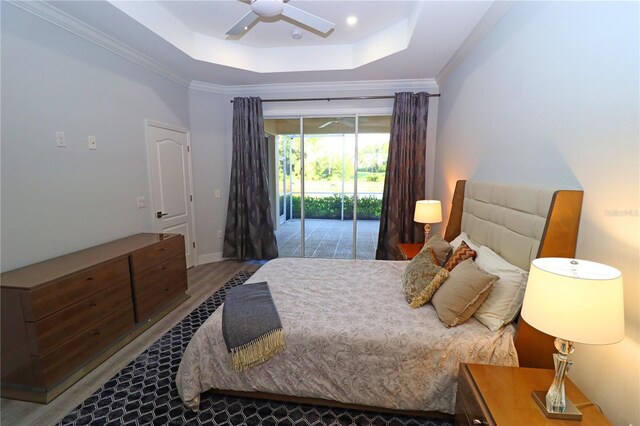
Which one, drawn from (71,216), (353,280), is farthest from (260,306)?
(71,216)

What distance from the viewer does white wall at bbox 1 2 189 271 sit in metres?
2.15

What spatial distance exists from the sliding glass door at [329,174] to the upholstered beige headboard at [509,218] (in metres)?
2.15

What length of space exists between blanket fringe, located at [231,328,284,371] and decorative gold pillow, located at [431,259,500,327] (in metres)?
1.01

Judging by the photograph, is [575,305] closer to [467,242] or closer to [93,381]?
[467,242]

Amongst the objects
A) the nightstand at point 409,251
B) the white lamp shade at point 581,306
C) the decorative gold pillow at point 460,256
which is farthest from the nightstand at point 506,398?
the nightstand at point 409,251

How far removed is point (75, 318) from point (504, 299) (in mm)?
2872

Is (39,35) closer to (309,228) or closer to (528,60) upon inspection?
(528,60)

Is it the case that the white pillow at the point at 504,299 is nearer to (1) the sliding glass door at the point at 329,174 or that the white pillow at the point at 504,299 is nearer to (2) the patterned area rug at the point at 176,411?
(2) the patterned area rug at the point at 176,411

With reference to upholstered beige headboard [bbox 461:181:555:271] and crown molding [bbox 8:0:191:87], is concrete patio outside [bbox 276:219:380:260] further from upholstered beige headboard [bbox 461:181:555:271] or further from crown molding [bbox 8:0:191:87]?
crown molding [bbox 8:0:191:87]

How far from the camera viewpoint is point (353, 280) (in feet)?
8.20

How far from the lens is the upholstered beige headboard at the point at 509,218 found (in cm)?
168

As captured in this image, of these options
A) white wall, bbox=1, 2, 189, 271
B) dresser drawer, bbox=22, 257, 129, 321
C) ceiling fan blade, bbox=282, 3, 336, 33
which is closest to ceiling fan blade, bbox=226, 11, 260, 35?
ceiling fan blade, bbox=282, 3, 336, 33

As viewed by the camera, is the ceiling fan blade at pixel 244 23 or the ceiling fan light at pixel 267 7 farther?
the ceiling fan blade at pixel 244 23

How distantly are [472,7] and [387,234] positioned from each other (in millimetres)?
2854
